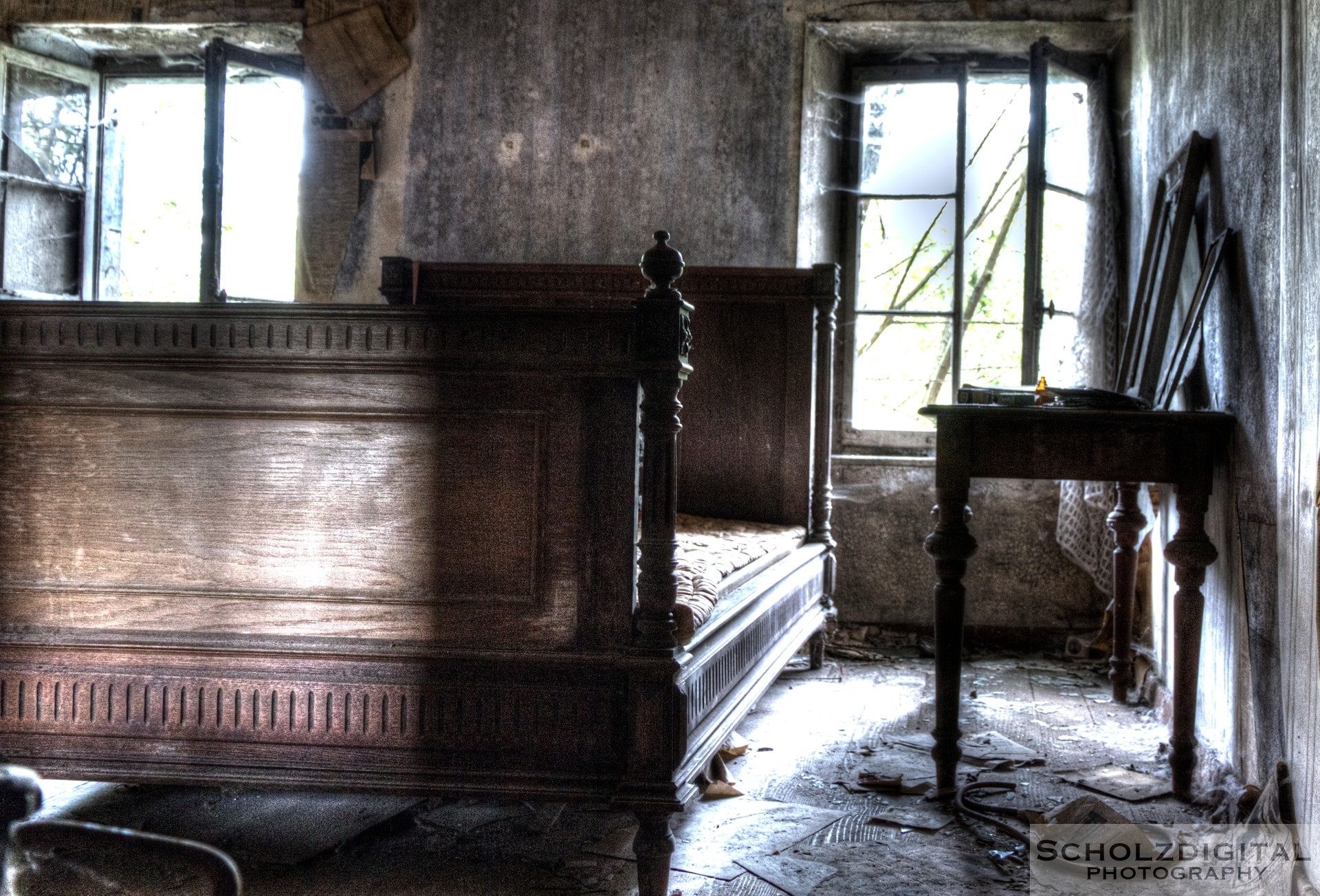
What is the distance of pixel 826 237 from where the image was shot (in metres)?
5.15

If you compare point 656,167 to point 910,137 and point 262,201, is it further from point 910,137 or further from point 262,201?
point 262,201

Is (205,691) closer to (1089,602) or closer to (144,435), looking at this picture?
(144,435)

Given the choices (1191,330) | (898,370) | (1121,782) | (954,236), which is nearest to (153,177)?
(898,370)

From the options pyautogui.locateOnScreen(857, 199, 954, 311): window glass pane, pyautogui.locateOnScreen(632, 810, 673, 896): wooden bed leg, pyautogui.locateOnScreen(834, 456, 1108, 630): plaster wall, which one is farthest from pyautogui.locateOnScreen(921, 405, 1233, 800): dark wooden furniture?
pyautogui.locateOnScreen(857, 199, 954, 311): window glass pane

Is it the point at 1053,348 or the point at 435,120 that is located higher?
the point at 435,120

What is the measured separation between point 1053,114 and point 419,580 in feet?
13.5

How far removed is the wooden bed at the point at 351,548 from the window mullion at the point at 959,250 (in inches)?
129

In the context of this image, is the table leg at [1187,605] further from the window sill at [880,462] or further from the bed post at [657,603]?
the window sill at [880,462]

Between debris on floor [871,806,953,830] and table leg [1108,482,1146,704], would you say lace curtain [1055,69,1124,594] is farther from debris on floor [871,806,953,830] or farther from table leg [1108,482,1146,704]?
debris on floor [871,806,953,830]

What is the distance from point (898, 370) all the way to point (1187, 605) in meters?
2.57

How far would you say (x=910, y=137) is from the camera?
17.0 feet

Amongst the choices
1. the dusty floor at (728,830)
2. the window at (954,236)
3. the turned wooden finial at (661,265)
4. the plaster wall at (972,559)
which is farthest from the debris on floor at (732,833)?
the window at (954,236)

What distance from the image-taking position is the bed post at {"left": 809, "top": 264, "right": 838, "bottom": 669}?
4.16m

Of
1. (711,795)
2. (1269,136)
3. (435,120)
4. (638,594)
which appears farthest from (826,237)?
(638,594)
